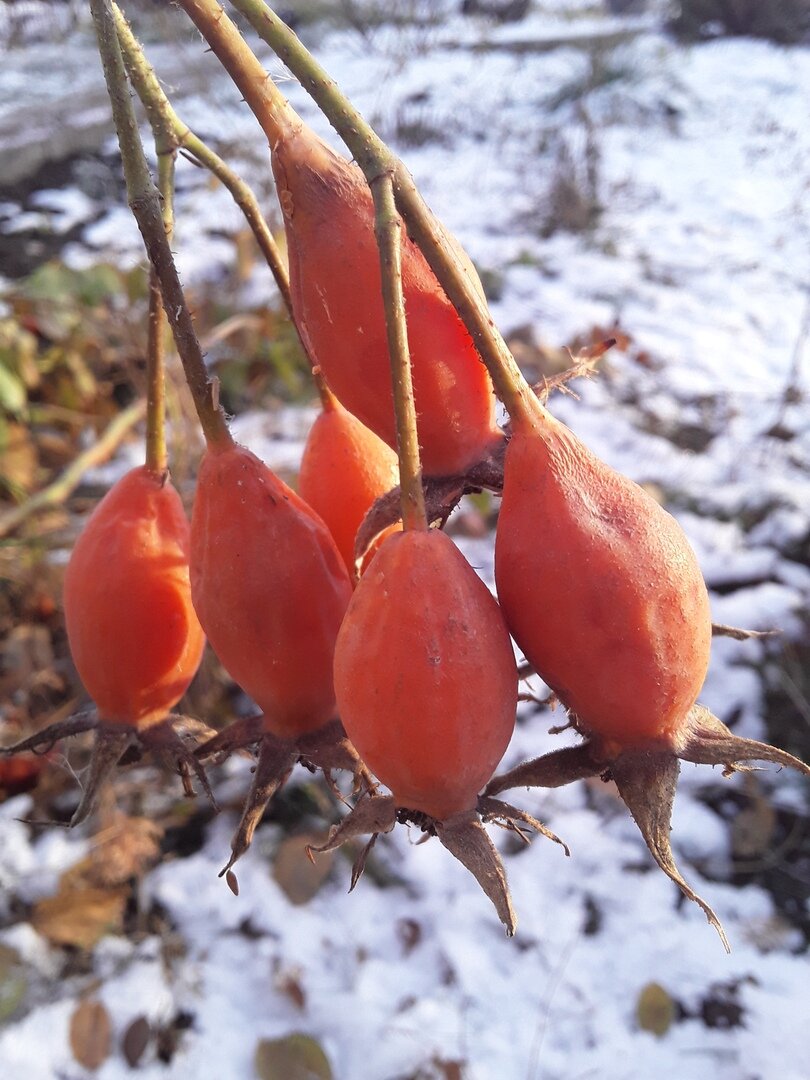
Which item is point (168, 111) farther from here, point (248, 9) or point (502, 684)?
point (502, 684)

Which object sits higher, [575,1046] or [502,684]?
[502,684]

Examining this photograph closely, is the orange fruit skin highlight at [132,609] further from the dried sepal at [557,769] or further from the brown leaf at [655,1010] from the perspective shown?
the brown leaf at [655,1010]

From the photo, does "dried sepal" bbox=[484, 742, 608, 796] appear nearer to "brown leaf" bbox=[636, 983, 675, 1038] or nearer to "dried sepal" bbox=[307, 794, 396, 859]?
"dried sepal" bbox=[307, 794, 396, 859]

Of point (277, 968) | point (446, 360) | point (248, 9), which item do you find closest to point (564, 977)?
point (277, 968)

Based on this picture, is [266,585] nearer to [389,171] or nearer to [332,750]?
[332,750]

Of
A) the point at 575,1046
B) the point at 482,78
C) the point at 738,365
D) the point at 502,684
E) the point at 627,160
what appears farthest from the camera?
the point at 482,78

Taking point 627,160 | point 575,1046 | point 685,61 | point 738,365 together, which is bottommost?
point 575,1046

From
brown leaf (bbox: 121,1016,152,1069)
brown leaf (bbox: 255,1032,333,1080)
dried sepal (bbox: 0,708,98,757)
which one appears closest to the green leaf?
brown leaf (bbox: 121,1016,152,1069)

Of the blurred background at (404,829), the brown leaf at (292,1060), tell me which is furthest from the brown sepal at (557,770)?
the brown leaf at (292,1060)
